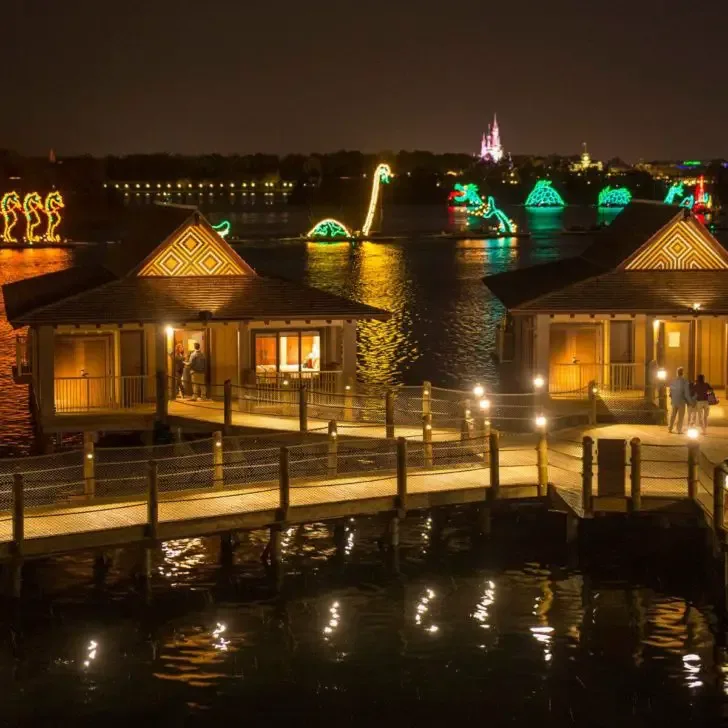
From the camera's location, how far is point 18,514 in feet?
81.5

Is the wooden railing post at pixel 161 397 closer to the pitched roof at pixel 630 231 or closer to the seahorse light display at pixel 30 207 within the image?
the pitched roof at pixel 630 231

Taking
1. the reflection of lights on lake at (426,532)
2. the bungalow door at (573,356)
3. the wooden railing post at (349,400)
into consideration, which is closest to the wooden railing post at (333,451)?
the reflection of lights on lake at (426,532)

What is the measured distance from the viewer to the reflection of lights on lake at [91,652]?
2398cm

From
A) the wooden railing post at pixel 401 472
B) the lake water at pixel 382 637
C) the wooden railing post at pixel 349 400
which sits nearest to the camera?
the lake water at pixel 382 637

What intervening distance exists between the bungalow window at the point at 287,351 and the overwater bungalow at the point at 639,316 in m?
5.46

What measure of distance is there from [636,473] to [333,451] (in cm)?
608

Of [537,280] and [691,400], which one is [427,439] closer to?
[691,400]

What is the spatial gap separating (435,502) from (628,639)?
4.71m

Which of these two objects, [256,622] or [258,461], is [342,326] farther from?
[256,622]

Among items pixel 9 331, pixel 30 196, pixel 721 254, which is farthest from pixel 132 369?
pixel 30 196

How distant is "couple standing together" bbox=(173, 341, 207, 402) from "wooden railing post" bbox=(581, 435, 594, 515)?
492 inches

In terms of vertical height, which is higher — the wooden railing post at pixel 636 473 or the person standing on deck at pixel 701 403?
the person standing on deck at pixel 701 403

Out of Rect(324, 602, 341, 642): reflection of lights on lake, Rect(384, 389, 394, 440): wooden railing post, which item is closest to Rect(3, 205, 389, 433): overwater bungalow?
Rect(384, 389, 394, 440): wooden railing post

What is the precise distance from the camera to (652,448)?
1228 inches
